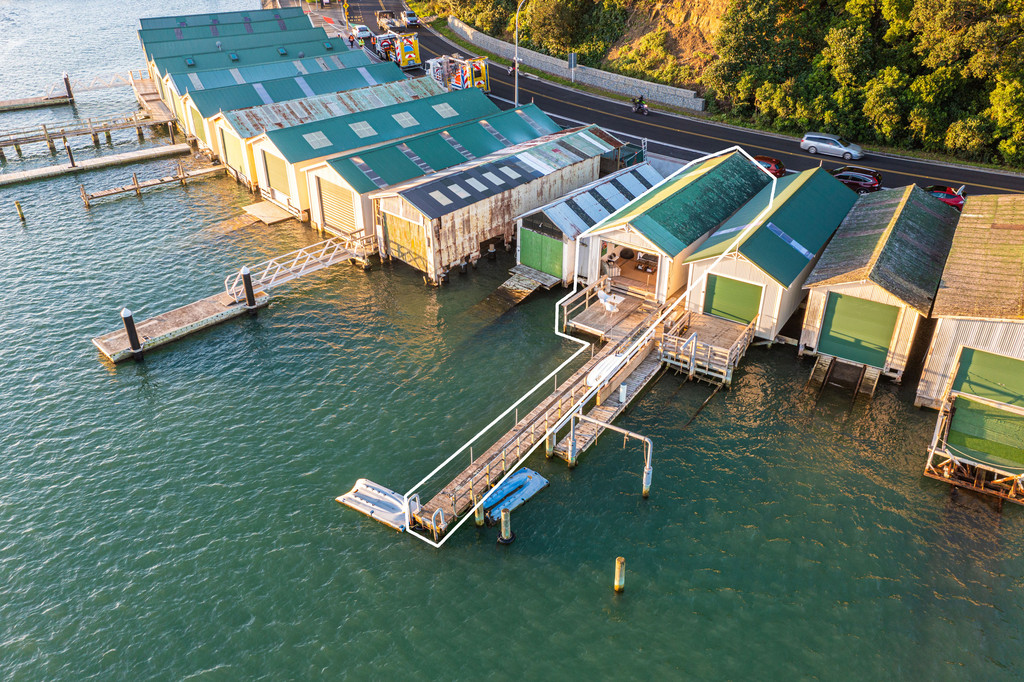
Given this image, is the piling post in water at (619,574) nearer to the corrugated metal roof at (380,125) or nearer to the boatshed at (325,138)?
the boatshed at (325,138)

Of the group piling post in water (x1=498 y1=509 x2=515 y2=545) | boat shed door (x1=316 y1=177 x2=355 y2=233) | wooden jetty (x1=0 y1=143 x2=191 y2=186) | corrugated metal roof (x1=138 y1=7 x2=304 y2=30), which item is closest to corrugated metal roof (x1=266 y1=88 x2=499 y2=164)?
boat shed door (x1=316 y1=177 x2=355 y2=233)

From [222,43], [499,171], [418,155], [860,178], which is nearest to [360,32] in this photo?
[222,43]

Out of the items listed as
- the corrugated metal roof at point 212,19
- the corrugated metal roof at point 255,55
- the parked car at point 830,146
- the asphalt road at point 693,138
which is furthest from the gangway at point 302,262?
the corrugated metal roof at point 212,19

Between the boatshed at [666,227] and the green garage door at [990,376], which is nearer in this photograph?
the green garage door at [990,376]

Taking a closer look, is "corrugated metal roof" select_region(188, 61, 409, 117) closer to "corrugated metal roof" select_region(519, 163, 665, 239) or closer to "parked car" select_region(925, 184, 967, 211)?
"corrugated metal roof" select_region(519, 163, 665, 239)

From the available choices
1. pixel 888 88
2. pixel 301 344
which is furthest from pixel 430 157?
pixel 888 88

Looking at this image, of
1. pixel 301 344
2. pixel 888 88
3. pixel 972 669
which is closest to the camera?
pixel 972 669

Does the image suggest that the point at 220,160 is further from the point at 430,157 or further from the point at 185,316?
the point at 185,316
